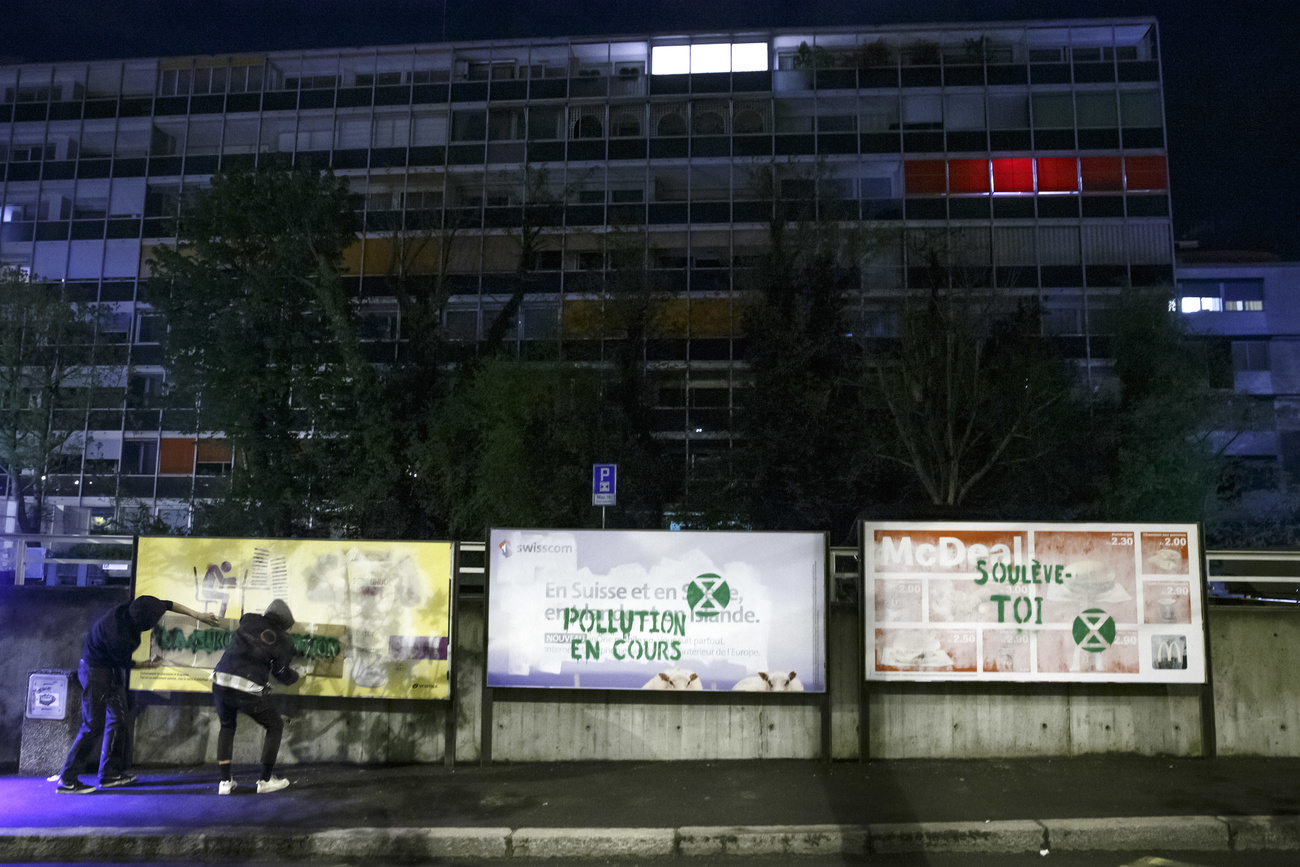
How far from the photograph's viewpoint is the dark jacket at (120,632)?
A: 7.56 metres

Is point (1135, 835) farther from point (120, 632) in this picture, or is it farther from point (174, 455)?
point (174, 455)

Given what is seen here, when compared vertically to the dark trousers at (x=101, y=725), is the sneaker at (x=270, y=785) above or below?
below

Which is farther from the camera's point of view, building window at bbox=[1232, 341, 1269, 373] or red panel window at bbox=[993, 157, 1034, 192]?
building window at bbox=[1232, 341, 1269, 373]

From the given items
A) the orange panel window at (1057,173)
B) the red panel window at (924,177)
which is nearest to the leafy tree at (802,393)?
the red panel window at (924,177)

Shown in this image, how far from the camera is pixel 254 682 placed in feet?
→ 24.3

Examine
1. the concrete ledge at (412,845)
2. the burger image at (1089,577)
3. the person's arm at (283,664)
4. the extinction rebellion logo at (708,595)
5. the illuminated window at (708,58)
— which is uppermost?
the illuminated window at (708,58)

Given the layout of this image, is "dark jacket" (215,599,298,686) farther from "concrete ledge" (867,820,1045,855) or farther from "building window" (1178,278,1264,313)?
"building window" (1178,278,1264,313)

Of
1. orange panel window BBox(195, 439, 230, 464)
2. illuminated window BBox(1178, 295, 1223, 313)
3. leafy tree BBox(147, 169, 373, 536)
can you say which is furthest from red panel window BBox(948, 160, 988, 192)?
orange panel window BBox(195, 439, 230, 464)

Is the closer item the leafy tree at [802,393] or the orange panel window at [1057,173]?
→ the leafy tree at [802,393]

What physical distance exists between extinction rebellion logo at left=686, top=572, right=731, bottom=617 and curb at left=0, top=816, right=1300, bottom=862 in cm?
220

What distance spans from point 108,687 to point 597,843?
14.6 ft

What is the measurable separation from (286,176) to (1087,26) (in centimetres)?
3358

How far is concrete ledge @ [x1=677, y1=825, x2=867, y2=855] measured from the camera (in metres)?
6.05

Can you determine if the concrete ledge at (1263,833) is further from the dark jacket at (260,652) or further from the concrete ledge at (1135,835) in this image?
the dark jacket at (260,652)
